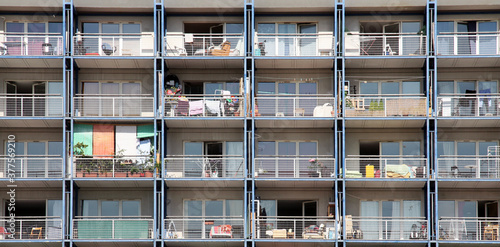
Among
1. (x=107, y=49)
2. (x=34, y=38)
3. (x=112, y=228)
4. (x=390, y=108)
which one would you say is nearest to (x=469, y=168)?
(x=390, y=108)

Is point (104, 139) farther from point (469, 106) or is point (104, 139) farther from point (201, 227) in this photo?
point (469, 106)

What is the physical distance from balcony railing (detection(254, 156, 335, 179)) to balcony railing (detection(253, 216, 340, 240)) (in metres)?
1.87

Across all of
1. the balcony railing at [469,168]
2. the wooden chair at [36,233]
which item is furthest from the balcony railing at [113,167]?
the balcony railing at [469,168]

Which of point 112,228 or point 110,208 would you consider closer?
point 112,228

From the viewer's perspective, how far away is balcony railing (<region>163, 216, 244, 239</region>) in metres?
40.2

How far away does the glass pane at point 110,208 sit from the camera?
41750 millimetres

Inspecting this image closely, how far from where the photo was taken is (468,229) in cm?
4031

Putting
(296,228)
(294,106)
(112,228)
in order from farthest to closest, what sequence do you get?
(294,106)
(296,228)
(112,228)

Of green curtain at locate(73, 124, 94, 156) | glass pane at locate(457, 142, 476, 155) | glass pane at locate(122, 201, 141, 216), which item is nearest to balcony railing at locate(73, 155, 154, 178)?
green curtain at locate(73, 124, 94, 156)

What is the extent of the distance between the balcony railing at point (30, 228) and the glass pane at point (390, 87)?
15194mm

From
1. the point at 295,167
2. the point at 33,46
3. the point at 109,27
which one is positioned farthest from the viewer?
the point at 109,27

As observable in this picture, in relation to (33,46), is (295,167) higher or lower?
lower

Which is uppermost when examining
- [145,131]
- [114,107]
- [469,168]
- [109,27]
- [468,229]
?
[109,27]

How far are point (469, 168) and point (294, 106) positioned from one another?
7945 mm
